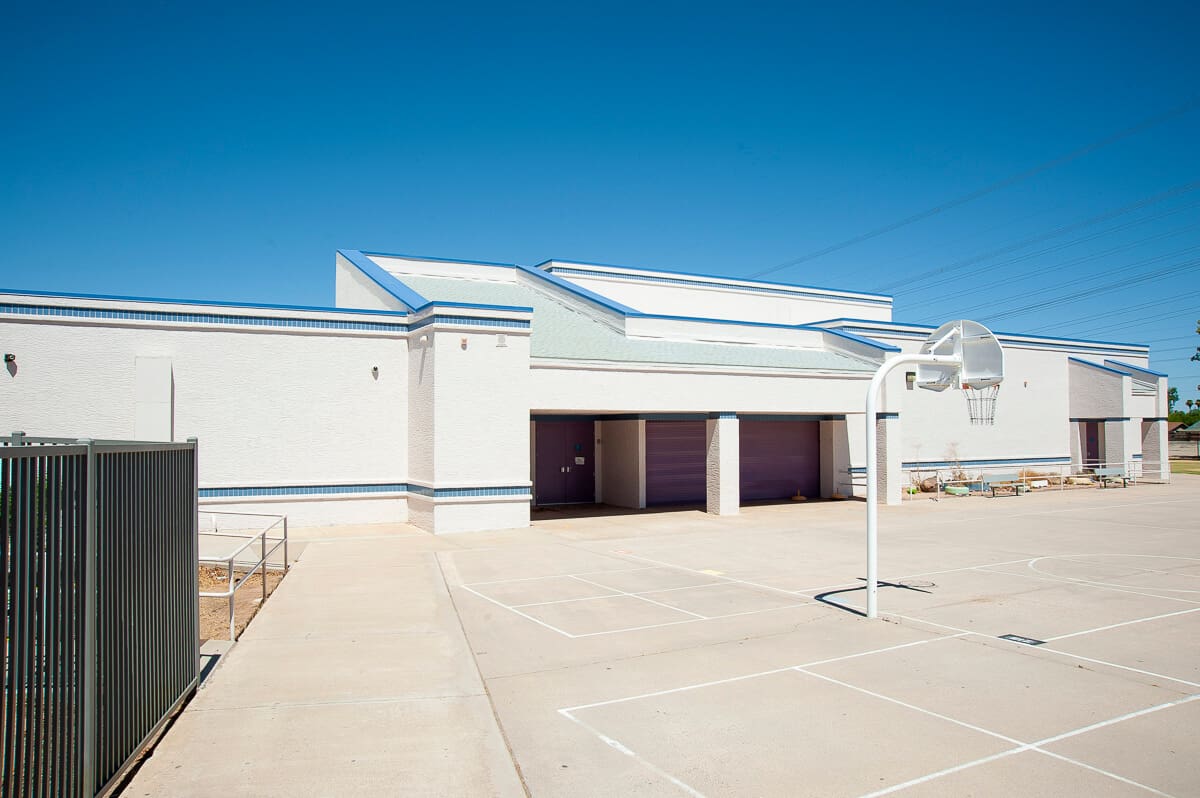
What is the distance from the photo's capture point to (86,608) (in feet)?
15.1

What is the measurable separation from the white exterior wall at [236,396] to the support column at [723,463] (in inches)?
337

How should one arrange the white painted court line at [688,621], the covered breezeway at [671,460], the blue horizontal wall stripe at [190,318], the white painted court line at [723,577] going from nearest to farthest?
the white painted court line at [688,621] → the white painted court line at [723,577] → the blue horizontal wall stripe at [190,318] → the covered breezeway at [671,460]

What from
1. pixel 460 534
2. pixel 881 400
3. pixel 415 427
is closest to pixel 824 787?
pixel 460 534

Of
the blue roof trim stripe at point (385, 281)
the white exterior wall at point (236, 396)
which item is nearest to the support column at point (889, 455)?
the blue roof trim stripe at point (385, 281)

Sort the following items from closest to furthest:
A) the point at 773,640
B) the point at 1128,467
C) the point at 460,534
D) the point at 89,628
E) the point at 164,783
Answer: the point at 89,628, the point at 164,783, the point at 773,640, the point at 460,534, the point at 1128,467

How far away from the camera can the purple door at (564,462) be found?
25686 millimetres

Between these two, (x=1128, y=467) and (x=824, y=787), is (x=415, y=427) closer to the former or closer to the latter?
(x=824, y=787)

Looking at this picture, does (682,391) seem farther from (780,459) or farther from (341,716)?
(341,716)

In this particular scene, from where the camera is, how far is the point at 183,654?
22.5 ft

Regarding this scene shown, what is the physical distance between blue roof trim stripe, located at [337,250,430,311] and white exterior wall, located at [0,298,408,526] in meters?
1.15

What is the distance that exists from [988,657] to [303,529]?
1544cm

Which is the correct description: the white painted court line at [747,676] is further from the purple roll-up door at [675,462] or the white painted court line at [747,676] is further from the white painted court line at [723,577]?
the purple roll-up door at [675,462]

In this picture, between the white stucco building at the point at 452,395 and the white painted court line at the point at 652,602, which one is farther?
the white stucco building at the point at 452,395

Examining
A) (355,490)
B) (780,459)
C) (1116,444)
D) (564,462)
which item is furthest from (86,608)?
(1116,444)
